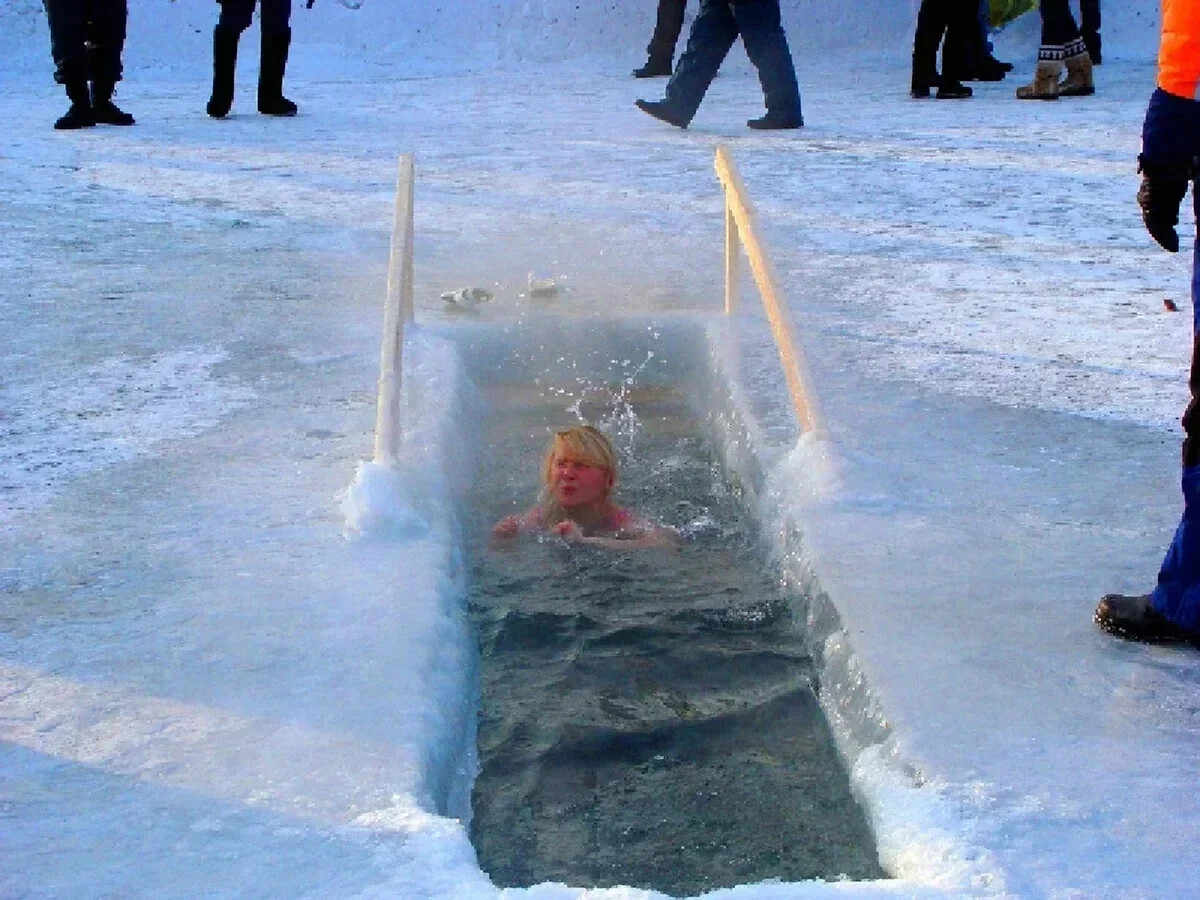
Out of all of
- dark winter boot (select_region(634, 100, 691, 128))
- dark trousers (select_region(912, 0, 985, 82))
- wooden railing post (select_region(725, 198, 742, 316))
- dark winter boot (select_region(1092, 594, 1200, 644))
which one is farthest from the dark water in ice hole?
dark trousers (select_region(912, 0, 985, 82))

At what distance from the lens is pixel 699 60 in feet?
28.9

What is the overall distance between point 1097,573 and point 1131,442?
0.93m

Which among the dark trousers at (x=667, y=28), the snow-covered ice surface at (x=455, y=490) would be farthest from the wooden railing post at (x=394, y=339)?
the dark trousers at (x=667, y=28)

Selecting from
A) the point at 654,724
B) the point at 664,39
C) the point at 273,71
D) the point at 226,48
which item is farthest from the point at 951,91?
the point at 654,724

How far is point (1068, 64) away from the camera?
33.8 ft

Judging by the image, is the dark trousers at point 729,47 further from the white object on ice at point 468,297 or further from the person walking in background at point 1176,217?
the person walking in background at point 1176,217

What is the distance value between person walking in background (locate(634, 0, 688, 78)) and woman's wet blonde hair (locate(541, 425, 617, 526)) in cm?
821

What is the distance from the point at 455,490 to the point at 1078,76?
305 inches

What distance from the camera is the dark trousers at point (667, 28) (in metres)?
11.8

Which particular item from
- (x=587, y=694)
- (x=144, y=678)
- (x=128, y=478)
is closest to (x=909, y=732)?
(x=587, y=694)

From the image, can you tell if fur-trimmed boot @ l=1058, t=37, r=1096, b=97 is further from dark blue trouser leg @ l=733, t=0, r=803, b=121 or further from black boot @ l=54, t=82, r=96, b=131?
black boot @ l=54, t=82, r=96, b=131

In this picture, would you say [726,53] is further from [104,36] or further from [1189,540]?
[1189,540]

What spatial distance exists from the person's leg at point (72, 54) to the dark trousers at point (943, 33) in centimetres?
507

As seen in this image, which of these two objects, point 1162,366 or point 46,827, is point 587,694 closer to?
point 46,827
